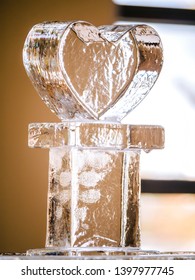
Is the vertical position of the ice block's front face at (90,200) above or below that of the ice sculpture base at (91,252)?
above

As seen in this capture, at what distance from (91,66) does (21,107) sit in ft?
5.47

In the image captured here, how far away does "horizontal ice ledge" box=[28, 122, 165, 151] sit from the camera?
0.55 m

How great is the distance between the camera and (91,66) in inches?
22.0

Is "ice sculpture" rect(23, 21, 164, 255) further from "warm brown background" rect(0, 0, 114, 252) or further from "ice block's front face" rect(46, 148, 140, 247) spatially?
"warm brown background" rect(0, 0, 114, 252)

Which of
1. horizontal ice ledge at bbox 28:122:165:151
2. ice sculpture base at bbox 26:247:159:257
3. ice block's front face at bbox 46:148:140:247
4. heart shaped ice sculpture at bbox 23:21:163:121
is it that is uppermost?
heart shaped ice sculpture at bbox 23:21:163:121

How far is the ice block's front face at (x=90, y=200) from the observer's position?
56 cm

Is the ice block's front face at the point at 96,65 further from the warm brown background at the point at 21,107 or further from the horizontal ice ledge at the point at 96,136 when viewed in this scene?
the warm brown background at the point at 21,107

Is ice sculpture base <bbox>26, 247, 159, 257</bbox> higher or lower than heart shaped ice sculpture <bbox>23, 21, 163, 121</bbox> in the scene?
lower

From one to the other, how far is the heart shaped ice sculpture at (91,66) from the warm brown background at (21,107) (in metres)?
1.62

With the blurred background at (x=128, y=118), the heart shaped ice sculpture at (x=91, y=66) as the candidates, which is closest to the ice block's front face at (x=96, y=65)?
the heart shaped ice sculpture at (x=91, y=66)

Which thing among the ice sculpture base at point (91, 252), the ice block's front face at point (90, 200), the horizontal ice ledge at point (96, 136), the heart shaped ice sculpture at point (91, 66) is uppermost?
the heart shaped ice sculpture at point (91, 66)

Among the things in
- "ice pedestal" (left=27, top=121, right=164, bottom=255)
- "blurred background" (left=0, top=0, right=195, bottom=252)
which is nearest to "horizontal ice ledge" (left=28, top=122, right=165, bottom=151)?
"ice pedestal" (left=27, top=121, right=164, bottom=255)
